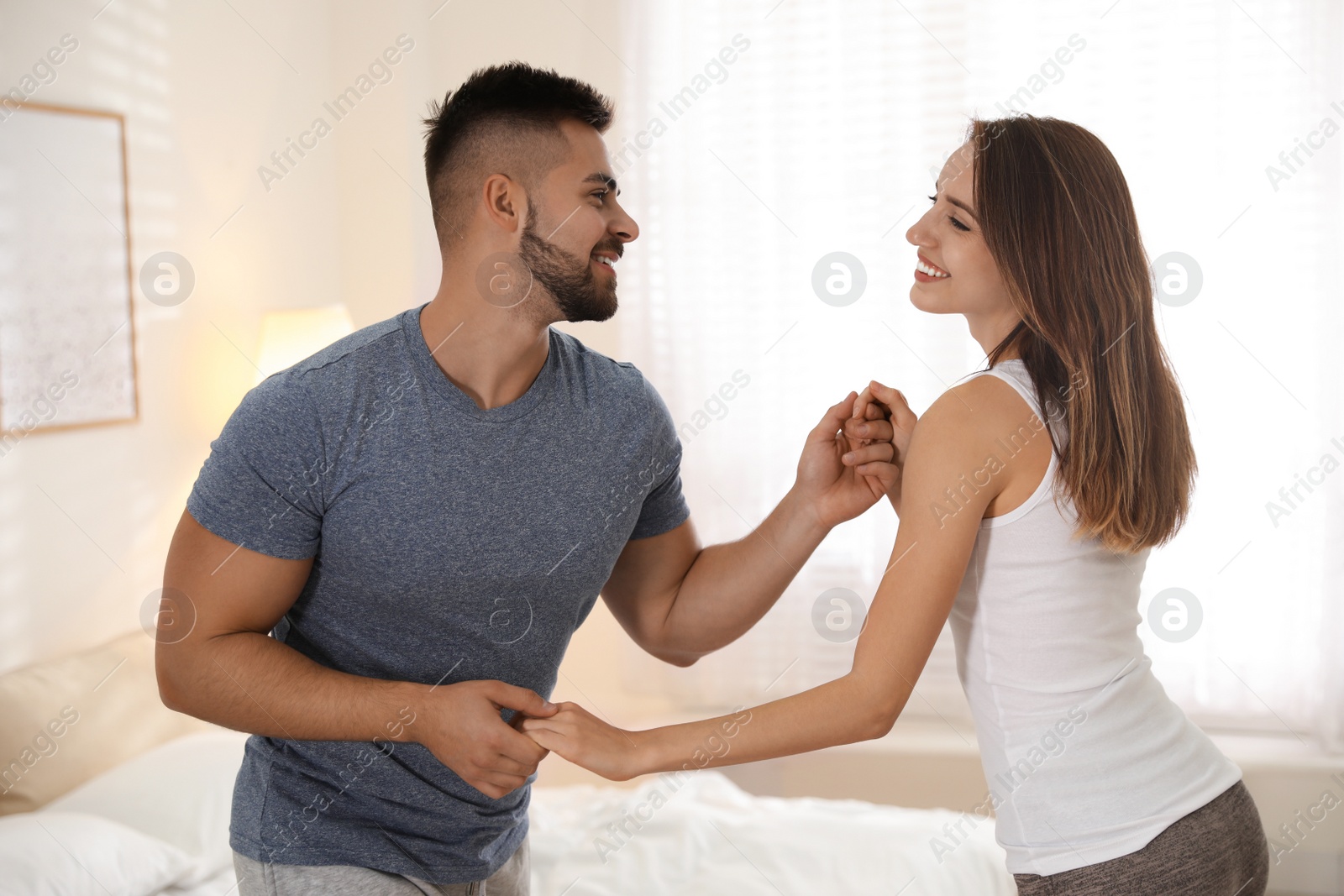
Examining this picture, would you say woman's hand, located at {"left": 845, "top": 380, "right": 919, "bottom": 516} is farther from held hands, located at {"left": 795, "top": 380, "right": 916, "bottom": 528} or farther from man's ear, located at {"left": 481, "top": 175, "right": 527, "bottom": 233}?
man's ear, located at {"left": 481, "top": 175, "right": 527, "bottom": 233}

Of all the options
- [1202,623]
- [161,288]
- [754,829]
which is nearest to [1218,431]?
[1202,623]

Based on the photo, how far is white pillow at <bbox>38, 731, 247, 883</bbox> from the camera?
81.7 inches

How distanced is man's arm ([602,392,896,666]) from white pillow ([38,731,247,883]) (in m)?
0.99

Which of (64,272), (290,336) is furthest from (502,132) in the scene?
(290,336)

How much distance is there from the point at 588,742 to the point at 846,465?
596mm

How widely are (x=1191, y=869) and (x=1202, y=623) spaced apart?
2.28m

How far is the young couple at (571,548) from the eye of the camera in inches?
48.9

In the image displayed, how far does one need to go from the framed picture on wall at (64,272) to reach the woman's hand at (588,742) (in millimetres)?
1690

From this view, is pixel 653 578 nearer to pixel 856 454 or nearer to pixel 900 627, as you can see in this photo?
pixel 856 454

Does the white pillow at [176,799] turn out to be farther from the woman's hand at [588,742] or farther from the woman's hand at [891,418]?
the woman's hand at [891,418]

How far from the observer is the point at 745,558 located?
1.66 m

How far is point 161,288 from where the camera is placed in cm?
274

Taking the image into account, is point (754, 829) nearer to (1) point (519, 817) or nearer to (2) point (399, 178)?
(1) point (519, 817)

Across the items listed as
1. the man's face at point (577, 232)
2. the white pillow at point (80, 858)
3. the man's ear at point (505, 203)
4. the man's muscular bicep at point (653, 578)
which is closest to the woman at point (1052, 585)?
the man's muscular bicep at point (653, 578)
